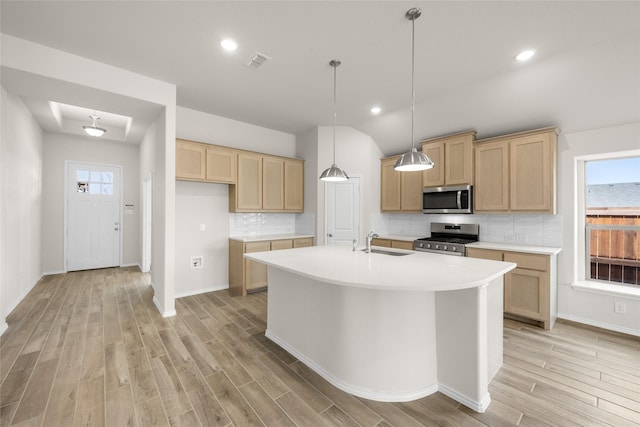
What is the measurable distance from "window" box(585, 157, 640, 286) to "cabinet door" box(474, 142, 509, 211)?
0.95m

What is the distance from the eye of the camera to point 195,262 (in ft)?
14.6

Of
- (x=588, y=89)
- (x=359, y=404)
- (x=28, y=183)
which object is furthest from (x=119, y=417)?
(x=588, y=89)

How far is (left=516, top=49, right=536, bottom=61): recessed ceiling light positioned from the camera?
8.77 ft

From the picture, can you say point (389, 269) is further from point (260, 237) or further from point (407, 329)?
point (260, 237)

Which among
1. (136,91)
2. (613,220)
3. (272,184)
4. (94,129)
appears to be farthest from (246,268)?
(613,220)

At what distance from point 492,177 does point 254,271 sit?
380cm

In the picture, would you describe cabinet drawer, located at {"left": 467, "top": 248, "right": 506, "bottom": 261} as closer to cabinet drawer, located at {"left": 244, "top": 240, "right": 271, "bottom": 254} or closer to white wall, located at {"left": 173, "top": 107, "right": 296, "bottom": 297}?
cabinet drawer, located at {"left": 244, "top": 240, "right": 271, "bottom": 254}

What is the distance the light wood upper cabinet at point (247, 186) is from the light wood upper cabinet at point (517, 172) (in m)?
3.42

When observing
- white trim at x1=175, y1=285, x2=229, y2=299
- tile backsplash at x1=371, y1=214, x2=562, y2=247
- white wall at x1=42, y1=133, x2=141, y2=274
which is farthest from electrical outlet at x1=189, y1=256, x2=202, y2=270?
tile backsplash at x1=371, y1=214, x2=562, y2=247

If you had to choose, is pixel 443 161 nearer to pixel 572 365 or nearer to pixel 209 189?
pixel 572 365

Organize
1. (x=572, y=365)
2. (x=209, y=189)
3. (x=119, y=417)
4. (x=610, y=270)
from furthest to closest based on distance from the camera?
(x=209, y=189) → (x=610, y=270) → (x=572, y=365) → (x=119, y=417)

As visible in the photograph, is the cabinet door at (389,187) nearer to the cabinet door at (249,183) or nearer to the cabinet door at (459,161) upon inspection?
the cabinet door at (459,161)

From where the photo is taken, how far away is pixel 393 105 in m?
4.10

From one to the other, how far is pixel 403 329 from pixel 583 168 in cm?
343
